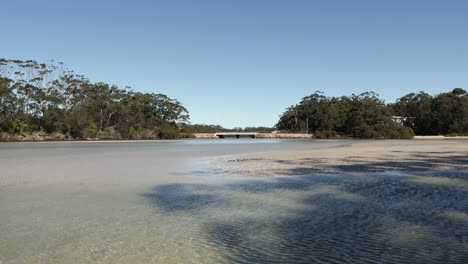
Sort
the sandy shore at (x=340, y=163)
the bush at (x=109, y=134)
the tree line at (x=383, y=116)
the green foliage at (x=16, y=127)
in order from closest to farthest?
1. the sandy shore at (x=340, y=163)
2. the green foliage at (x=16, y=127)
3. the bush at (x=109, y=134)
4. the tree line at (x=383, y=116)

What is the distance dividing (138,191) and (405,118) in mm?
111045

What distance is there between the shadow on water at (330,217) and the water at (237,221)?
2 centimetres

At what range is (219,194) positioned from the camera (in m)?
11.7

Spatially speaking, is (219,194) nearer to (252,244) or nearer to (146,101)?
(252,244)

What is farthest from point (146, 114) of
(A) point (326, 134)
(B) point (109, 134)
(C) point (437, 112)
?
(C) point (437, 112)

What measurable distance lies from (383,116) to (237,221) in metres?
89.4

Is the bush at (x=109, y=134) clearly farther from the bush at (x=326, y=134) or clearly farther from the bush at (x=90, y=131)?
the bush at (x=326, y=134)

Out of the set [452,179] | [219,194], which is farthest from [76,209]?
[452,179]

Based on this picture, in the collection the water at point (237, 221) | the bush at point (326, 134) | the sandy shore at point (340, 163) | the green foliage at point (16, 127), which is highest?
the green foliage at point (16, 127)

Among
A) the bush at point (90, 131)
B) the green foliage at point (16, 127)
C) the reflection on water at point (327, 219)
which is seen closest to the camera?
the reflection on water at point (327, 219)

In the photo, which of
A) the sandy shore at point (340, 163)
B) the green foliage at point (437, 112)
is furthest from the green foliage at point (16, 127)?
the green foliage at point (437, 112)

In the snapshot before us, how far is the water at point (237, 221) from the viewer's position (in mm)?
5934

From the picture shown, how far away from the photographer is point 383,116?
297ft

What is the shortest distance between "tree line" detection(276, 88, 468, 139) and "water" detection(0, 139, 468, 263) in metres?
80.1
